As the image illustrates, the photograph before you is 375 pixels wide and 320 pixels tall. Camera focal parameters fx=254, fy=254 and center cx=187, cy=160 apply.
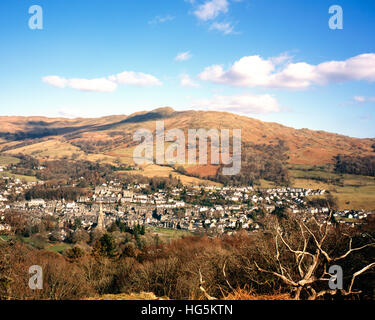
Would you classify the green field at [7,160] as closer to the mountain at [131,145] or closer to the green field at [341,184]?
the mountain at [131,145]

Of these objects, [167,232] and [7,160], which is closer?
[167,232]

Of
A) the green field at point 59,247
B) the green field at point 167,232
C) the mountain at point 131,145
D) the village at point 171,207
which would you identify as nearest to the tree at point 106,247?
the green field at point 59,247

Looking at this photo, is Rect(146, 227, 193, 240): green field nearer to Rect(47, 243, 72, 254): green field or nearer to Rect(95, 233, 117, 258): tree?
Rect(47, 243, 72, 254): green field

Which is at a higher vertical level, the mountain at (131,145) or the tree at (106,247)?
the mountain at (131,145)

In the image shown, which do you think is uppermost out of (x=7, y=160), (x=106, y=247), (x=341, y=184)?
(x=7, y=160)

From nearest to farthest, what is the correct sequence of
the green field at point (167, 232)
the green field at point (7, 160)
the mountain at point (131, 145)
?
1. the green field at point (167, 232)
2. the green field at point (7, 160)
3. the mountain at point (131, 145)

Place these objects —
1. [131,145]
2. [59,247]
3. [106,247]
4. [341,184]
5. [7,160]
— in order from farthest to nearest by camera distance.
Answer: [131,145] → [7,160] → [341,184] → [59,247] → [106,247]

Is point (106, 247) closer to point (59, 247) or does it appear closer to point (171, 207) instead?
point (59, 247)

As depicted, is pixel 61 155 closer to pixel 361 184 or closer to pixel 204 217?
pixel 204 217

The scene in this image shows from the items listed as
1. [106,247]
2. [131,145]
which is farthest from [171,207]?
[131,145]

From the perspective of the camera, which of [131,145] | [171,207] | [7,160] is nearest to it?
[171,207]
